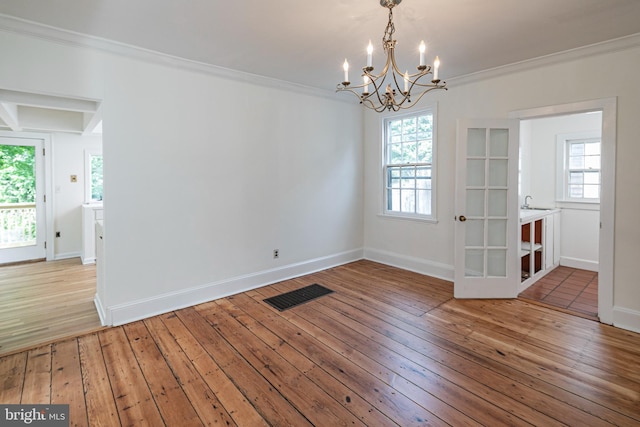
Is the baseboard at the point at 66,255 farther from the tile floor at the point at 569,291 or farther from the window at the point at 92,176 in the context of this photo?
the tile floor at the point at 569,291

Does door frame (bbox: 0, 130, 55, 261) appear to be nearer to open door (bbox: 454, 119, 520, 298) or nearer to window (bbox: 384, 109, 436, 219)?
window (bbox: 384, 109, 436, 219)

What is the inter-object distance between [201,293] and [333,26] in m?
3.06

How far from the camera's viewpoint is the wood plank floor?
1.90 m

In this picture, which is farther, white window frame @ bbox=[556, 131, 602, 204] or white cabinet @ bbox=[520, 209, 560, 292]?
white window frame @ bbox=[556, 131, 602, 204]

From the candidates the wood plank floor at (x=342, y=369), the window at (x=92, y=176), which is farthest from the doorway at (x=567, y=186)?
the window at (x=92, y=176)

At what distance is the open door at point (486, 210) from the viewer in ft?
11.9

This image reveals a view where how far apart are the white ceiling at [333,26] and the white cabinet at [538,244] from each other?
6.84 ft

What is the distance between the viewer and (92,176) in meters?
6.02

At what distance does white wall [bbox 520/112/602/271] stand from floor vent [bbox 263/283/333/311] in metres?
3.92

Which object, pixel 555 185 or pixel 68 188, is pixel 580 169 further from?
pixel 68 188

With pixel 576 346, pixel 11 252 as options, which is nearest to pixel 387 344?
pixel 576 346

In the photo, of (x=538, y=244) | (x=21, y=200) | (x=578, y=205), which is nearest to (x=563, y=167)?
(x=578, y=205)

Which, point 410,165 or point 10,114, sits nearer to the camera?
point 10,114

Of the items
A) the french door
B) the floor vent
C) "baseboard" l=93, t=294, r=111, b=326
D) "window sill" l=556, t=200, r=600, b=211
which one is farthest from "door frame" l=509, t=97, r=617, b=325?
the french door
